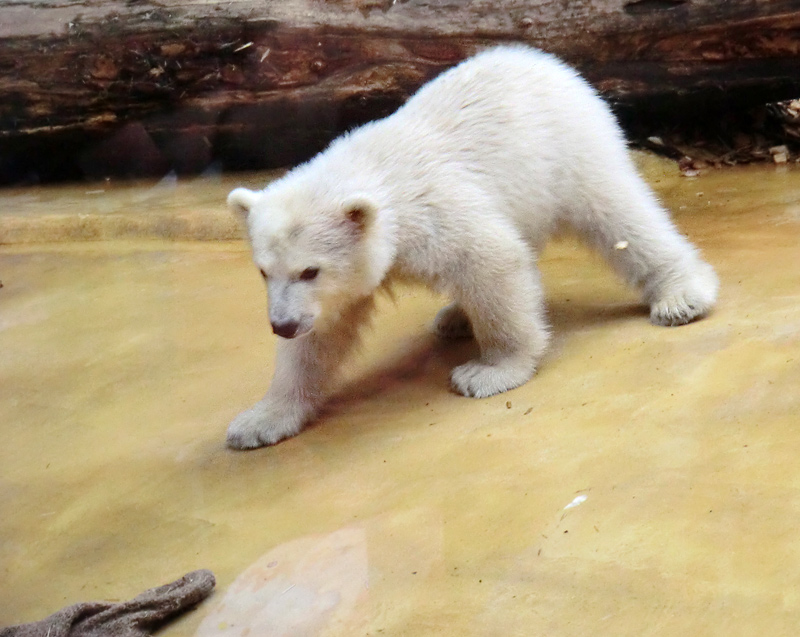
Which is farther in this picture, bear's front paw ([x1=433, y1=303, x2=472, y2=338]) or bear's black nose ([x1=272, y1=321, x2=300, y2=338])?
bear's front paw ([x1=433, y1=303, x2=472, y2=338])

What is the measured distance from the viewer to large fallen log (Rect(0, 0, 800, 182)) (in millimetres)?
5602

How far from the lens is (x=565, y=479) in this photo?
2.57m

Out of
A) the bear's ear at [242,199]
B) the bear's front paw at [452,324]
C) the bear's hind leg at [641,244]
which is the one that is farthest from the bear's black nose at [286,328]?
the bear's hind leg at [641,244]

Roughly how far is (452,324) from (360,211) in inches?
46.6

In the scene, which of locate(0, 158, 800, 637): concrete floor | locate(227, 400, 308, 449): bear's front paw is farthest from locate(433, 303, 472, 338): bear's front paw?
locate(227, 400, 308, 449): bear's front paw

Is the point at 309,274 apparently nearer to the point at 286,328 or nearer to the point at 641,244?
the point at 286,328

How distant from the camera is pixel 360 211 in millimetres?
3273

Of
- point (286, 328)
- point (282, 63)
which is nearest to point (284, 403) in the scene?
point (286, 328)

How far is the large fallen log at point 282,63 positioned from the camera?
5.60 m

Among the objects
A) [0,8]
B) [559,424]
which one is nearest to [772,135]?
[559,424]

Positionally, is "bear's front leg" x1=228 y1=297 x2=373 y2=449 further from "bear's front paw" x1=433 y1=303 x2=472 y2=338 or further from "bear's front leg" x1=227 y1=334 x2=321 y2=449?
"bear's front paw" x1=433 y1=303 x2=472 y2=338

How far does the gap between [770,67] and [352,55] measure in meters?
2.91

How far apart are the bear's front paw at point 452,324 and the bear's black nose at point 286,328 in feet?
4.09

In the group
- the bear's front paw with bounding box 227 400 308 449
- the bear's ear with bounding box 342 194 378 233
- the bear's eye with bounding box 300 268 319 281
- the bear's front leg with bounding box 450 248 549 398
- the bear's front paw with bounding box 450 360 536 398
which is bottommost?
the bear's front paw with bounding box 227 400 308 449
